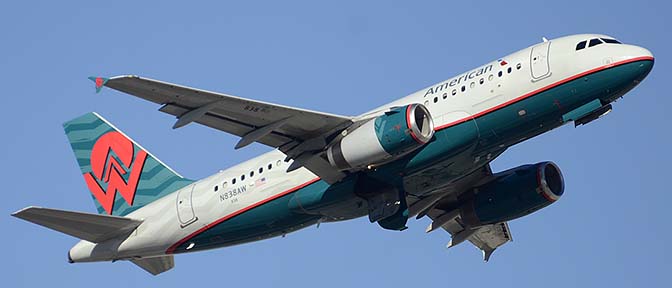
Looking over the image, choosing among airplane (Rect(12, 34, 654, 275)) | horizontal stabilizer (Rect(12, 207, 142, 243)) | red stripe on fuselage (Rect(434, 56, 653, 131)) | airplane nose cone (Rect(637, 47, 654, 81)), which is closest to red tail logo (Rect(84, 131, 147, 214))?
airplane (Rect(12, 34, 654, 275))

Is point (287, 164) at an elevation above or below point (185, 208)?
above

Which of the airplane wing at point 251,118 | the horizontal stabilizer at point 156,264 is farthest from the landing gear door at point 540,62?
the horizontal stabilizer at point 156,264

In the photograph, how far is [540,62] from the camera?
4131cm

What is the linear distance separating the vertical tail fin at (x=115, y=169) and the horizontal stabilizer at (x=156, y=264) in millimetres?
2169

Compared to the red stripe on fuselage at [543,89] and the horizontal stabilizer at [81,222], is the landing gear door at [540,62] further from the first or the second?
the horizontal stabilizer at [81,222]

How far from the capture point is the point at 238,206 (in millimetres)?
44969

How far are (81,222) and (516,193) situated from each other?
52.8 feet

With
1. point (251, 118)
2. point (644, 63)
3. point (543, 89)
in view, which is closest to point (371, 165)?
point (251, 118)

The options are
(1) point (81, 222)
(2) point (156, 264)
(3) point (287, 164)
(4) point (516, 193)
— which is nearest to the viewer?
(3) point (287, 164)

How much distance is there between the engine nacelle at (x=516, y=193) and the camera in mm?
47375

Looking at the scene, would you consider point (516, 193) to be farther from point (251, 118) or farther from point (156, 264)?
point (156, 264)

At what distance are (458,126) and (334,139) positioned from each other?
428 cm

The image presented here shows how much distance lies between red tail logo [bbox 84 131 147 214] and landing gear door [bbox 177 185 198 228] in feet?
11.6

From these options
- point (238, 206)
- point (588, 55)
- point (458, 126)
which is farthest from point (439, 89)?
point (238, 206)
